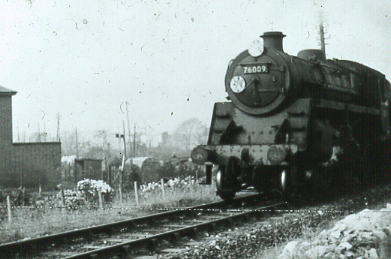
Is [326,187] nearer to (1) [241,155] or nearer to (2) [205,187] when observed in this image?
(1) [241,155]

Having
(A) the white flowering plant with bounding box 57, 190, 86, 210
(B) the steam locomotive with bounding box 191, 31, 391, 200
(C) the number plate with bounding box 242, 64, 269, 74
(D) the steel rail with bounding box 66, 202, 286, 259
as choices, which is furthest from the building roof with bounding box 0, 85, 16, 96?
(D) the steel rail with bounding box 66, 202, 286, 259

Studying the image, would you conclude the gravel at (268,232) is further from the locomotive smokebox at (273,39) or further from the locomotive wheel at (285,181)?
the locomotive smokebox at (273,39)

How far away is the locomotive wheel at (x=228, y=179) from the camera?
38.2ft

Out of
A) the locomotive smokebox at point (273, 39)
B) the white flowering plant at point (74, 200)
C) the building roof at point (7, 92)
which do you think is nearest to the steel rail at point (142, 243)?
the white flowering plant at point (74, 200)

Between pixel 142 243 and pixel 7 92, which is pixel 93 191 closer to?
pixel 142 243

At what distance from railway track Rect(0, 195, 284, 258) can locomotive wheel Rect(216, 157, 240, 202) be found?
0.83 metres

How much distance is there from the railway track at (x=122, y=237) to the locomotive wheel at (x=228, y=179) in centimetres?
83

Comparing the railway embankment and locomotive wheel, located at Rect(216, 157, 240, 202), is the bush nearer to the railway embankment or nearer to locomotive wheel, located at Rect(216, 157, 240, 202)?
locomotive wheel, located at Rect(216, 157, 240, 202)

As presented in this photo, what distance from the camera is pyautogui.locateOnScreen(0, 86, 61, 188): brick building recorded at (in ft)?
79.3

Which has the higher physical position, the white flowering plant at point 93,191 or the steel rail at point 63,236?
the white flowering plant at point 93,191

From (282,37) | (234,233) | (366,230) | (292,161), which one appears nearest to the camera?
(366,230)

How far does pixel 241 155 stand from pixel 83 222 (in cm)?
354

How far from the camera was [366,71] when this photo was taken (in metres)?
16.6

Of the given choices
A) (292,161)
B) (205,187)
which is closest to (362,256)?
(292,161)
